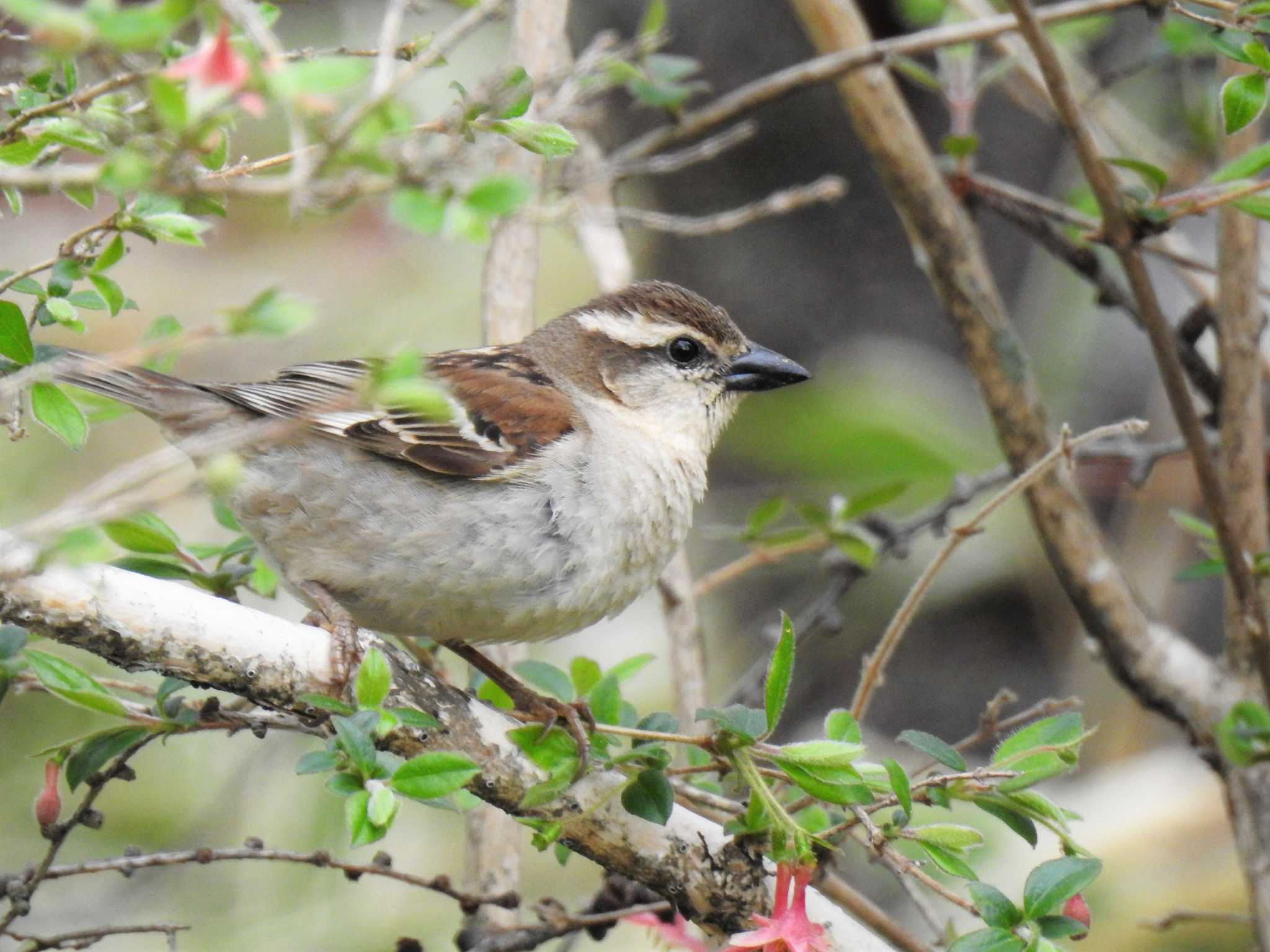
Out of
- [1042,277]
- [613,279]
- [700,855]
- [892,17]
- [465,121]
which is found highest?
[892,17]

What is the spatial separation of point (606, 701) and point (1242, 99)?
146 cm

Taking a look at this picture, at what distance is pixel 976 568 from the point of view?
6035mm

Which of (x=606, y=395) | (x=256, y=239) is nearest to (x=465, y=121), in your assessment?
(x=606, y=395)

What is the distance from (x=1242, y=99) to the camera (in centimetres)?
211

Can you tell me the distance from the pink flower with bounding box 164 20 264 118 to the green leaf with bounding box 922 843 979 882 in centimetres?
139

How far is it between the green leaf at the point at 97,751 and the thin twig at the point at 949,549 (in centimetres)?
121

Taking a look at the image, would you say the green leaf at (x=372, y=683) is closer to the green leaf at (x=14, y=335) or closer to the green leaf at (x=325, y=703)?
the green leaf at (x=325, y=703)

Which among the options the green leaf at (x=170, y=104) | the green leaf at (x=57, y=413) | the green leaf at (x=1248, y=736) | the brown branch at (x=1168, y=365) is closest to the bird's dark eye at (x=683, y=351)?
the brown branch at (x=1168, y=365)

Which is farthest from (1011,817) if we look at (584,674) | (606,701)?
(584,674)

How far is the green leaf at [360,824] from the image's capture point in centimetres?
176

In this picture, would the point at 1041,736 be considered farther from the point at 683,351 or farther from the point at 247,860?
the point at 683,351

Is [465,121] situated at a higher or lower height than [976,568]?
lower

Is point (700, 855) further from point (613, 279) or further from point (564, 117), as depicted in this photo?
point (613, 279)

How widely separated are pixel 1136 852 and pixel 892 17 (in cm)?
364
